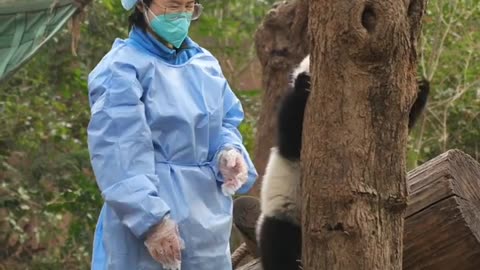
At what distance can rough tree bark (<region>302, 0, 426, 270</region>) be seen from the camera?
93.9 inches

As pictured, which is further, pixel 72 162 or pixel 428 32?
pixel 428 32

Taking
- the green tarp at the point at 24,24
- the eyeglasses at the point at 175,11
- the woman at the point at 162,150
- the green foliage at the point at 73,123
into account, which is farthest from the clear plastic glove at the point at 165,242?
the green foliage at the point at 73,123

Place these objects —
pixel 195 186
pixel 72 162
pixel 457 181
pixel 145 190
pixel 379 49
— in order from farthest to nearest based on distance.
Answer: pixel 72 162 < pixel 457 181 < pixel 195 186 < pixel 145 190 < pixel 379 49

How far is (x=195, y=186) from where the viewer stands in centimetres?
276

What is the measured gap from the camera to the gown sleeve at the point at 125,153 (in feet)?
8.36

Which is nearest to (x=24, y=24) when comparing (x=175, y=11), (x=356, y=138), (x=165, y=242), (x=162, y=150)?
(x=175, y=11)

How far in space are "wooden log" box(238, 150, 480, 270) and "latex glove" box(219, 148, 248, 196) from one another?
62cm

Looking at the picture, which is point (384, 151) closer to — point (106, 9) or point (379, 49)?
point (379, 49)

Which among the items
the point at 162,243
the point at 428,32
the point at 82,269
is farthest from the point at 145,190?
the point at 428,32

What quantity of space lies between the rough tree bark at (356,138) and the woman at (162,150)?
0.40 metres

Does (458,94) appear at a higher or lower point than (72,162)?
higher

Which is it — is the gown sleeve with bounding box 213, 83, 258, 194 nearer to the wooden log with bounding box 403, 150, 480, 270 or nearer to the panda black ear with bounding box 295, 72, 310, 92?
the panda black ear with bounding box 295, 72, 310, 92

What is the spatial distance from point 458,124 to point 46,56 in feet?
9.51

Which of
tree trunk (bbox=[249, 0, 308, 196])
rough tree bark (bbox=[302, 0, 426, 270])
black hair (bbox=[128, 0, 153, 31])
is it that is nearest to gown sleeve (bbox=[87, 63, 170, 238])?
black hair (bbox=[128, 0, 153, 31])
